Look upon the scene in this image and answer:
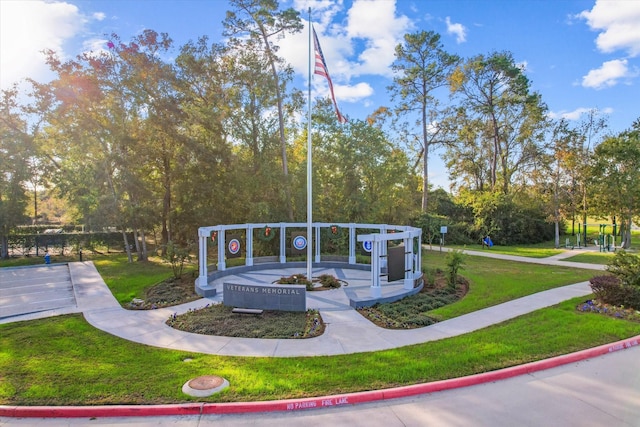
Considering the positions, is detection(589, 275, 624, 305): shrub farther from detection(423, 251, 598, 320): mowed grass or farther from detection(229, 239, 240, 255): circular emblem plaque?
detection(229, 239, 240, 255): circular emblem plaque

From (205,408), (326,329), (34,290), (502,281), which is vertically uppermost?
(502,281)

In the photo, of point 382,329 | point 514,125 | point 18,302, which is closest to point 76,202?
point 18,302

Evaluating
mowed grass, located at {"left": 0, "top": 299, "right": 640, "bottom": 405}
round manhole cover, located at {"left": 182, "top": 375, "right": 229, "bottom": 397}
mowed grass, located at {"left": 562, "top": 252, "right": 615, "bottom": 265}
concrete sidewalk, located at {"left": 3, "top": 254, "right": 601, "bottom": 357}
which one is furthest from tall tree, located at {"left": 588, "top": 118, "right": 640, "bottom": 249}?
round manhole cover, located at {"left": 182, "top": 375, "right": 229, "bottom": 397}

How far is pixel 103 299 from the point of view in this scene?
12.4 m

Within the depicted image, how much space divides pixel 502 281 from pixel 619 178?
53.5 feet

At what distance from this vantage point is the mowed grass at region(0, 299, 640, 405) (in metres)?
5.57

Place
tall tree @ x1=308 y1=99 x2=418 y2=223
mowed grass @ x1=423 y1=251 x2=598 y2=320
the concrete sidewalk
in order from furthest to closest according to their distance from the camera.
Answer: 1. tall tree @ x1=308 y1=99 x2=418 y2=223
2. mowed grass @ x1=423 y1=251 x2=598 y2=320
3. the concrete sidewalk

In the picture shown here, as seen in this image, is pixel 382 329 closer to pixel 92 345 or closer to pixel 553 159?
pixel 92 345

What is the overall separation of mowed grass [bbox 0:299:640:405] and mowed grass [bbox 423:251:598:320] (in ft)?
6.06

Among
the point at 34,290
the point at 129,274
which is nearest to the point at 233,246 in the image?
the point at 129,274

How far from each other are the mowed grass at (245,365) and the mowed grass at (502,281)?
1.85m

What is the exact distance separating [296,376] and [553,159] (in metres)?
29.8

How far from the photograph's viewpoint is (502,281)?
1370cm

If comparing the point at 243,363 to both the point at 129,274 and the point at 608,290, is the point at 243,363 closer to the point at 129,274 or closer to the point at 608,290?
the point at 608,290
